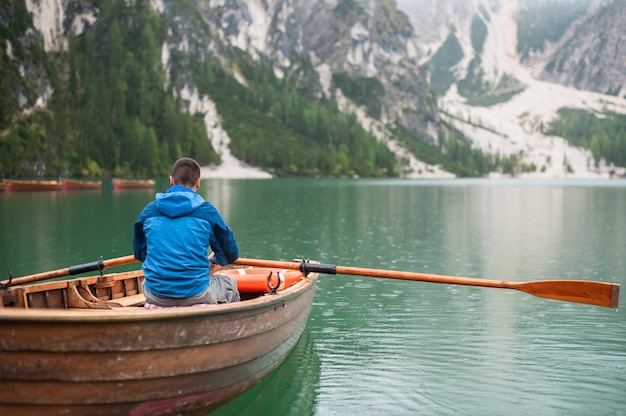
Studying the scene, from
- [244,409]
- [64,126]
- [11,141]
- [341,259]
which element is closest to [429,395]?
[244,409]

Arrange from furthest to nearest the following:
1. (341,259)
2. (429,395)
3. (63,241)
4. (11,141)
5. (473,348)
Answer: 1. (11,141)
2. (63,241)
3. (341,259)
4. (473,348)
5. (429,395)

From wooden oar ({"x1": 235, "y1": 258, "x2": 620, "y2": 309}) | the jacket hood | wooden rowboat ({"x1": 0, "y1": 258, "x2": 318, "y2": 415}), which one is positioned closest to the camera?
wooden rowboat ({"x1": 0, "y1": 258, "x2": 318, "y2": 415})

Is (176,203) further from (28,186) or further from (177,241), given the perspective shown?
(28,186)

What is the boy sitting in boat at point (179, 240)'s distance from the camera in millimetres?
9719

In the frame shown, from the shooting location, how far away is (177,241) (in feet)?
31.9

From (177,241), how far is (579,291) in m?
7.57

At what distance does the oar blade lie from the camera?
1184 cm

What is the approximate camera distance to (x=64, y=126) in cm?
15812

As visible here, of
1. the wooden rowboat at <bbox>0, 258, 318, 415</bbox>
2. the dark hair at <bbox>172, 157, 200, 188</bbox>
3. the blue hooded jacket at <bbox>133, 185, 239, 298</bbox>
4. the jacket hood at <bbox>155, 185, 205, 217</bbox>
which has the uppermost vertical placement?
the dark hair at <bbox>172, 157, 200, 188</bbox>

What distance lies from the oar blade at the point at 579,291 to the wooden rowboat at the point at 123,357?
5637mm

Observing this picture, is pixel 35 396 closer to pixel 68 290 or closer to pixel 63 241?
pixel 68 290

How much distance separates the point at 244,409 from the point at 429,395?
A: 333 centimetres

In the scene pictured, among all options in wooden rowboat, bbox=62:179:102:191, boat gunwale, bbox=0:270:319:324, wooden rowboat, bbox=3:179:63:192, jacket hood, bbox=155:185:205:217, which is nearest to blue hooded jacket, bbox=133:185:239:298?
jacket hood, bbox=155:185:205:217

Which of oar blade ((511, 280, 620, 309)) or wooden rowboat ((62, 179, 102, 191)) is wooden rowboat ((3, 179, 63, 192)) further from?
oar blade ((511, 280, 620, 309))
